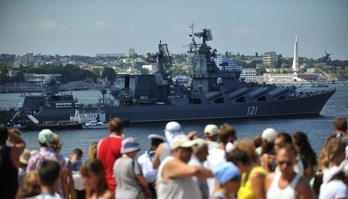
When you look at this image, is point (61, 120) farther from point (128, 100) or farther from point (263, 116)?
point (263, 116)

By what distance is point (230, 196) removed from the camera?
20.2 ft

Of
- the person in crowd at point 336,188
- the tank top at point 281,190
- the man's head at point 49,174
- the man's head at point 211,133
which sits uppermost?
the man's head at point 211,133

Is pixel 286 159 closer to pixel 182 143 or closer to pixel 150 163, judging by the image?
pixel 182 143

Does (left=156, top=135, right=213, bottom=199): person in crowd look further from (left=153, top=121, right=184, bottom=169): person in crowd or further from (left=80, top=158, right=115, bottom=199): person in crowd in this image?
(left=153, top=121, right=184, bottom=169): person in crowd

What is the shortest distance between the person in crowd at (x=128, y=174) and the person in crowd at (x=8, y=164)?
4.08 feet

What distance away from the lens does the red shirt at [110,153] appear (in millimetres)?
8273

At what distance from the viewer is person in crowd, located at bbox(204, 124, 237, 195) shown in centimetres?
784

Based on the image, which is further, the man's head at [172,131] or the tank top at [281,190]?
the man's head at [172,131]

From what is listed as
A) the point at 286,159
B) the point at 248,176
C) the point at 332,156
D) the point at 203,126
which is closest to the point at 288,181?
the point at 286,159

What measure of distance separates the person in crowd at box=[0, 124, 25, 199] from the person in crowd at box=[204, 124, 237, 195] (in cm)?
211

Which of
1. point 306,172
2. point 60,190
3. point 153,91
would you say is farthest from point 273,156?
point 153,91

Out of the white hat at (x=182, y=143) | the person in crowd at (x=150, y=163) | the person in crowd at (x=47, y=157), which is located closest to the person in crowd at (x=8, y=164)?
the person in crowd at (x=47, y=157)

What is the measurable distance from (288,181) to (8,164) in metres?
3.44

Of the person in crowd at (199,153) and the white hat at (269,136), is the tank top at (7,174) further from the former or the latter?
the white hat at (269,136)
